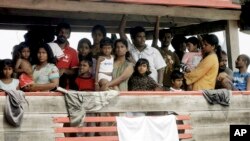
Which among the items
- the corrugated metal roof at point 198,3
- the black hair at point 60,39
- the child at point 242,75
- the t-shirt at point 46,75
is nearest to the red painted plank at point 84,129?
the t-shirt at point 46,75

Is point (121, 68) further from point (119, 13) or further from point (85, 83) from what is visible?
point (119, 13)

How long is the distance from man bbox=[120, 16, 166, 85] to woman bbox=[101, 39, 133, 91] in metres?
0.46

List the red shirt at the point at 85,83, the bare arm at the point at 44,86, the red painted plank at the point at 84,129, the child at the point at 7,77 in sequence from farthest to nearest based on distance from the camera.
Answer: the red shirt at the point at 85,83
the bare arm at the point at 44,86
the child at the point at 7,77
the red painted plank at the point at 84,129

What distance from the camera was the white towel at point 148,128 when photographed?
25.1ft

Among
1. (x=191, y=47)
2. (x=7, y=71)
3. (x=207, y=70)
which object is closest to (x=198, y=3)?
(x=191, y=47)

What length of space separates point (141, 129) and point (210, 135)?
119 cm

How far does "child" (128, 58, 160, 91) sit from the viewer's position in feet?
26.7

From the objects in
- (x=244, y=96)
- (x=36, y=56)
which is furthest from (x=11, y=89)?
(x=244, y=96)

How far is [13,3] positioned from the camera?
25.3 ft

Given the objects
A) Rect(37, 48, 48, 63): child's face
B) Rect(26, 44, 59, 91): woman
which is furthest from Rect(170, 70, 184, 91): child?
Rect(37, 48, 48, 63): child's face

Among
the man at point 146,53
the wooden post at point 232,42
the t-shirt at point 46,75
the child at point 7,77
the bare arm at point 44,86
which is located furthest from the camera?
the wooden post at point 232,42

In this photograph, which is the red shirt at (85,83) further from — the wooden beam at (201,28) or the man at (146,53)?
the wooden beam at (201,28)

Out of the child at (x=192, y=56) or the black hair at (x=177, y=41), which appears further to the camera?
the black hair at (x=177, y=41)

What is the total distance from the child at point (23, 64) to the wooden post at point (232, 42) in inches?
146
